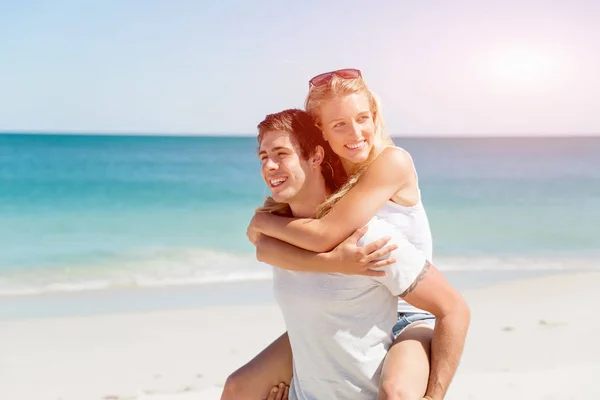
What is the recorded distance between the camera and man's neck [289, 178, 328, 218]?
10.8 feet

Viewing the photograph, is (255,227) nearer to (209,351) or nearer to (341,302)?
(341,302)

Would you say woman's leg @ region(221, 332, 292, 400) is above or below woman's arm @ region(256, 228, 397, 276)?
below

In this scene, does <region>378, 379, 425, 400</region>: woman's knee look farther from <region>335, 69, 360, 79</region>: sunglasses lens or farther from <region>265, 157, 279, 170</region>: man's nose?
<region>335, 69, 360, 79</region>: sunglasses lens

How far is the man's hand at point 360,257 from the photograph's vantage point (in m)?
2.96


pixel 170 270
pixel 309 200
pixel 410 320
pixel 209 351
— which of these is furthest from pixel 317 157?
pixel 170 270

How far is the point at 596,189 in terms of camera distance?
88.0 ft

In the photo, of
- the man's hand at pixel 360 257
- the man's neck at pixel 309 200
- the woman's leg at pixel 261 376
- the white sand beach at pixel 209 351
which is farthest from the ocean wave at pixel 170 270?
the man's hand at pixel 360 257

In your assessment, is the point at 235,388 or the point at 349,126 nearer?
the point at 349,126

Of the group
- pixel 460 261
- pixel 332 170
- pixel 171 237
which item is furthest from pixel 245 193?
pixel 332 170

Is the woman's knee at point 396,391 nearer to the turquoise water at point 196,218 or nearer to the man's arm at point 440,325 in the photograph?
the man's arm at point 440,325

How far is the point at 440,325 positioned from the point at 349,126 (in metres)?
0.93

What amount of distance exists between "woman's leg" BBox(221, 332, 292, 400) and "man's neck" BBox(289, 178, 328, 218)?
70 cm

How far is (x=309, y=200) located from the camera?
130 inches

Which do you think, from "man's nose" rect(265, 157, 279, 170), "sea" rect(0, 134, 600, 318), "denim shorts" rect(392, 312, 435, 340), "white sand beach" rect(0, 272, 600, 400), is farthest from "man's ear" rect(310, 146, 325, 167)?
"sea" rect(0, 134, 600, 318)
